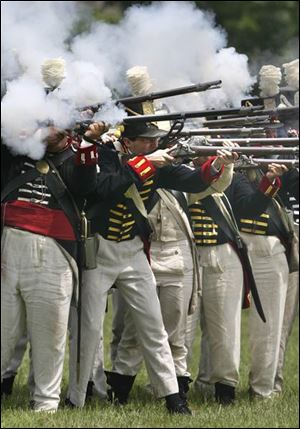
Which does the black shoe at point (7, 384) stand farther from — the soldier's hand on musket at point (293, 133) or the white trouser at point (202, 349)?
the soldier's hand on musket at point (293, 133)

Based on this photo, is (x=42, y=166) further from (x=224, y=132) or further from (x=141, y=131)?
(x=224, y=132)

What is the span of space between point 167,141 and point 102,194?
1.72 feet

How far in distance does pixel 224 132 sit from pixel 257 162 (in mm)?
348

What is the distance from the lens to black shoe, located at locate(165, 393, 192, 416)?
27.2ft

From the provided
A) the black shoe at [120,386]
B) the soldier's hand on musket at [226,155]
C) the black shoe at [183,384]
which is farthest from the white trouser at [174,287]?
the soldier's hand on musket at [226,155]

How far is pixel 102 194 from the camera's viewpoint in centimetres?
809

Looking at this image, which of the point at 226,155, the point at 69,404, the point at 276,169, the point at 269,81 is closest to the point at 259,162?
the point at 276,169

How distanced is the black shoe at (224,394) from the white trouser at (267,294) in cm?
41

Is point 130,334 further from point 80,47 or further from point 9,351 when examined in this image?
point 80,47

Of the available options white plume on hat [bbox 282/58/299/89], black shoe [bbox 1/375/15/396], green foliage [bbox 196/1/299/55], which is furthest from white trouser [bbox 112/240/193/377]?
green foliage [bbox 196/1/299/55]

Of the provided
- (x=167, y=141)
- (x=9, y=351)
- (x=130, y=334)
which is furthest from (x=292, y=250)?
(x=9, y=351)

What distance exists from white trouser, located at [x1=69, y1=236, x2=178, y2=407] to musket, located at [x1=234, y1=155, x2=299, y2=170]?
3.11ft

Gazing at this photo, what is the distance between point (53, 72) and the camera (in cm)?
775

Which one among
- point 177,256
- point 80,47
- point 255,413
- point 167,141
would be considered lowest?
point 255,413
